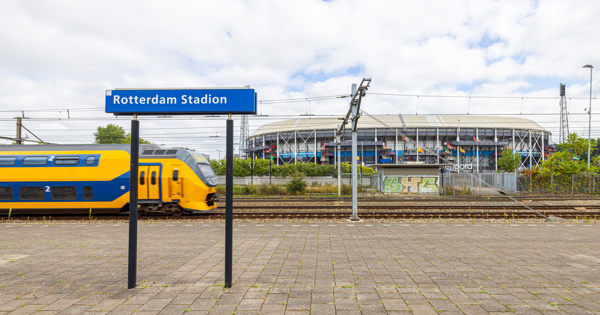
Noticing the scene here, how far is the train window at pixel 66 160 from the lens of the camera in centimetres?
1405

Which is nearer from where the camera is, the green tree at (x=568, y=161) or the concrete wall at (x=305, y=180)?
the green tree at (x=568, y=161)

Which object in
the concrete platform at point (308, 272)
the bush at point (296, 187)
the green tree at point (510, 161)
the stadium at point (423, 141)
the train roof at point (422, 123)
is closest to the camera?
the concrete platform at point (308, 272)

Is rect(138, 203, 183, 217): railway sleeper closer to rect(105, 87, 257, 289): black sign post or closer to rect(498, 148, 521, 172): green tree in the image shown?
rect(105, 87, 257, 289): black sign post

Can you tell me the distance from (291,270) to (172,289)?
83.5 inches

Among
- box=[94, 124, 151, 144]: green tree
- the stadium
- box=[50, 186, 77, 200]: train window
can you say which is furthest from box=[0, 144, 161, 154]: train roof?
the stadium

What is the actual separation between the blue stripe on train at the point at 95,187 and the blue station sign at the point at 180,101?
31.4 ft

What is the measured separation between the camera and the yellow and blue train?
1394cm

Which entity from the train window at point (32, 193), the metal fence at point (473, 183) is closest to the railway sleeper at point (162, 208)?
the train window at point (32, 193)

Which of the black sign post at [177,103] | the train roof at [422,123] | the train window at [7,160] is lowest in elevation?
the train window at [7,160]

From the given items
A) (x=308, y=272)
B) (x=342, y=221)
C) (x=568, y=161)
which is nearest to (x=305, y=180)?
(x=342, y=221)

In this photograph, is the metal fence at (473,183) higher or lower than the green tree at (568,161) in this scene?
lower

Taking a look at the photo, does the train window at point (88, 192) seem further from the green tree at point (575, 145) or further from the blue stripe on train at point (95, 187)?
the green tree at point (575, 145)

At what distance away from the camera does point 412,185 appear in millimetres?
27453

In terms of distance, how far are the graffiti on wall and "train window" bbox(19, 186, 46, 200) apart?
74.1 ft
